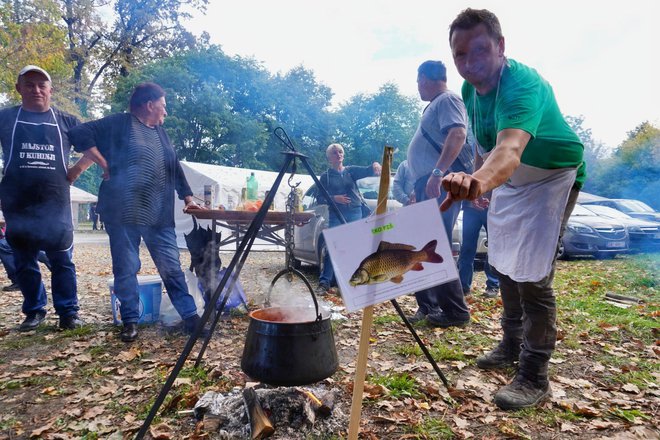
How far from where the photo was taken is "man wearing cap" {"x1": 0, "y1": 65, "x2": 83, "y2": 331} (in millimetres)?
3676

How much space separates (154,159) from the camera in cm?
372

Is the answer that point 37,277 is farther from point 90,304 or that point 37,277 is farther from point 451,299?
point 451,299

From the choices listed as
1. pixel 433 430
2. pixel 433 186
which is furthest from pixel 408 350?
pixel 433 186

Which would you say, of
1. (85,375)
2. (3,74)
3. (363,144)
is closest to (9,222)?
(85,375)

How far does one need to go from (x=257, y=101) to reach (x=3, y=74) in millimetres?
7666

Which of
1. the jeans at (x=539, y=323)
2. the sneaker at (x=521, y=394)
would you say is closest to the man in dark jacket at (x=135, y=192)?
the sneaker at (x=521, y=394)

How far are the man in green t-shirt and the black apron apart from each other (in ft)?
12.3

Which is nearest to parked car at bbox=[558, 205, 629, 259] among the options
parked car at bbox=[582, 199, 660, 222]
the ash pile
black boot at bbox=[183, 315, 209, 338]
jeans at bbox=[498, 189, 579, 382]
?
parked car at bbox=[582, 199, 660, 222]

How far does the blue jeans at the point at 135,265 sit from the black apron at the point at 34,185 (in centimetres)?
57

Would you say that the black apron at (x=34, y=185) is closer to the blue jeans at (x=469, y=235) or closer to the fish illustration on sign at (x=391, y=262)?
the fish illustration on sign at (x=391, y=262)

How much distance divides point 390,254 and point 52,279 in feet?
12.2

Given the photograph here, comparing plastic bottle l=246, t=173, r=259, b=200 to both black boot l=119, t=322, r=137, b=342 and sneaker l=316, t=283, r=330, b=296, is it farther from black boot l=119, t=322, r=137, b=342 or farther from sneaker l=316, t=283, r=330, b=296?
black boot l=119, t=322, r=137, b=342

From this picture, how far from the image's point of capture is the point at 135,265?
3797mm

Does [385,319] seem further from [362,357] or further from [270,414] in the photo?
[362,357]
